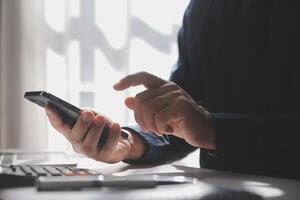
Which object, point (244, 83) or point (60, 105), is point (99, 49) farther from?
point (60, 105)

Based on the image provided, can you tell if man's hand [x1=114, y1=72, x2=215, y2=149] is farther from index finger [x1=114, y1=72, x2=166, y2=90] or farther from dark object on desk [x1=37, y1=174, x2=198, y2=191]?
dark object on desk [x1=37, y1=174, x2=198, y2=191]

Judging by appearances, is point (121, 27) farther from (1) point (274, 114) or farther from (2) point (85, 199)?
(2) point (85, 199)

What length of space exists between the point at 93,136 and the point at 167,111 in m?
0.13

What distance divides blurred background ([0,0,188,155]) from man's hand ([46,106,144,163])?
92cm

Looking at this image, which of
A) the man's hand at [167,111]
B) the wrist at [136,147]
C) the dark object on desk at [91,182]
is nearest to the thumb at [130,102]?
the man's hand at [167,111]

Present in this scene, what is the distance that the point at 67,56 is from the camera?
1.66 m

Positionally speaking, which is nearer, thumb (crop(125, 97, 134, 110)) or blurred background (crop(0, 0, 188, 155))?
thumb (crop(125, 97, 134, 110))

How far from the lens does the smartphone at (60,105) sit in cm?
59

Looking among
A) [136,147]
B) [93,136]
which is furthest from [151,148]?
[93,136]

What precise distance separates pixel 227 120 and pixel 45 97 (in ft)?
0.79

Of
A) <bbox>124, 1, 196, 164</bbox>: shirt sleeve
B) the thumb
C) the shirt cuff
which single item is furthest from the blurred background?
the thumb

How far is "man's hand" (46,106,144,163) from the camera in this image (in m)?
0.66

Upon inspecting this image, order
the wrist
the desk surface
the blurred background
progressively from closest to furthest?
the desk surface, the wrist, the blurred background

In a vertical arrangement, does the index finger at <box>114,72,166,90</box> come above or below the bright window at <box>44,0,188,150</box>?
below
